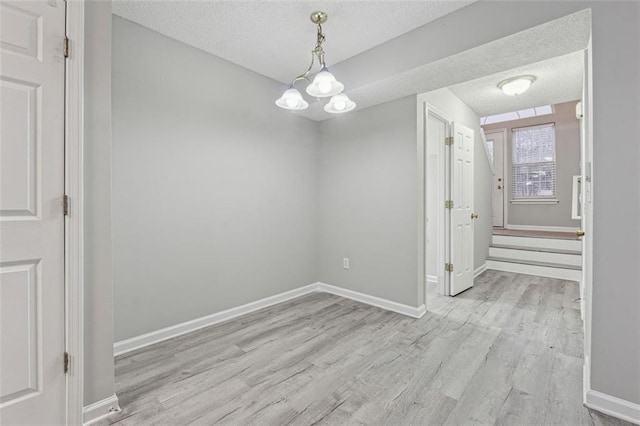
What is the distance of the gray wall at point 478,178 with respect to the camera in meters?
4.03

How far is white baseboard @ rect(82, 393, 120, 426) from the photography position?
60.4 inches

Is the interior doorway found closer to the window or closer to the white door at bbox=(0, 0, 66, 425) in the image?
the window

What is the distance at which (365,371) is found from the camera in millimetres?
2045

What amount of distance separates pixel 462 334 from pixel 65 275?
298 centimetres

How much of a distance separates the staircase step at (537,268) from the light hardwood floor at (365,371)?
147cm

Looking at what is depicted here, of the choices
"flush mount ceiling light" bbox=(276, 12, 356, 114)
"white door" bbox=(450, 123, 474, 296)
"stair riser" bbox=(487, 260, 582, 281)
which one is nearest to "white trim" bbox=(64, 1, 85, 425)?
"flush mount ceiling light" bbox=(276, 12, 356, 114)

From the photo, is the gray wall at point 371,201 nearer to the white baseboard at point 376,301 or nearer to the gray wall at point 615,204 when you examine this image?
the white baseboard at point 376,301

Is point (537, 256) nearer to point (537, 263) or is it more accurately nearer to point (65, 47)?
point (537, 263)

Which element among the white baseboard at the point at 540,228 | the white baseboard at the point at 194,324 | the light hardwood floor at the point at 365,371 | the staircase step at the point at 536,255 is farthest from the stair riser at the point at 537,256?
the white baseboard at the point at 194,324

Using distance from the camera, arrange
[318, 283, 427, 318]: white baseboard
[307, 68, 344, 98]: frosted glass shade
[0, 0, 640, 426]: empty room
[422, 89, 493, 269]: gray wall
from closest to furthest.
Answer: [0, 0, 640, 426]: empty room → [307, 68, 344, 98]: frosted glass shade → [318, 283, 427, 318]: white baseboard → [422, 89, 493, 269]: gray wall

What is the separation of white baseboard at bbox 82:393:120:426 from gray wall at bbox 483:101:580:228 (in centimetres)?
777

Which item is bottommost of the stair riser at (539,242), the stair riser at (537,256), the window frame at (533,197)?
the stair riser at (537,256)

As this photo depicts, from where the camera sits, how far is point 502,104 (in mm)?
4406

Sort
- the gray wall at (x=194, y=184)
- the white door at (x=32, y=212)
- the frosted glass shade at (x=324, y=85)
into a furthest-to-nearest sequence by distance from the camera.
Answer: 1. the gray wall at (x=194, y=184)
2. the frosted glass shade at (x=324, y=85)
3. the white door at (x=32, y=212)
